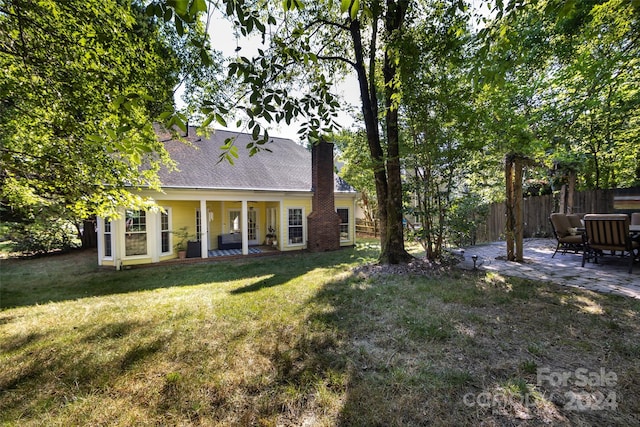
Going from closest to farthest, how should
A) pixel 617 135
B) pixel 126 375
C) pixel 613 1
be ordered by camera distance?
pixel 126 375 < pixel 613 1 < pixel 617 135

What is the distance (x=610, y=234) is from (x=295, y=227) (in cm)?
1009

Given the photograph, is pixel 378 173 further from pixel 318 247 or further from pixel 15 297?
pixel 15 297

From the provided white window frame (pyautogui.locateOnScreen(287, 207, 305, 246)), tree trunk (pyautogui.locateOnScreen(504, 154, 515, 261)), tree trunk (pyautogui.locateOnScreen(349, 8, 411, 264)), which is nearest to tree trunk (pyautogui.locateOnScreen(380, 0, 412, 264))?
tree trunk (pyautogui.locateOnScreen(349, 8, 411, 264))

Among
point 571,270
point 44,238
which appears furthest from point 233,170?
point 571,270

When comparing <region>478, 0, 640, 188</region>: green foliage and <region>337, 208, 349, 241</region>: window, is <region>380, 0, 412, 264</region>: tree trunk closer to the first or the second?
<region>478, 0, 640, 188</region>: green foliage

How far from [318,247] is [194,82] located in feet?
25.7

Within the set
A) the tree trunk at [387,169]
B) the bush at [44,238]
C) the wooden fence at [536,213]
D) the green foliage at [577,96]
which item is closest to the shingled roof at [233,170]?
the tree trunk at [387,169]

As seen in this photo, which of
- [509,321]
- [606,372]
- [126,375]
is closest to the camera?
[606,372]

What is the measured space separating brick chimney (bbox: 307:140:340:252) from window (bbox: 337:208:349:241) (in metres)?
1.11

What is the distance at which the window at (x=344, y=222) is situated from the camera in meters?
13.5

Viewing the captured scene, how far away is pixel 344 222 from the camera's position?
13680mm

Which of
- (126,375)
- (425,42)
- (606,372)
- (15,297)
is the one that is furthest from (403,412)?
(15,297)

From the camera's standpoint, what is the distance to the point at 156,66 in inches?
236

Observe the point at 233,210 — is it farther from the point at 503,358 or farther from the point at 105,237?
the point at 503,358
